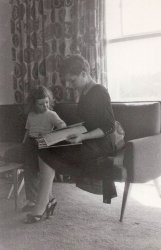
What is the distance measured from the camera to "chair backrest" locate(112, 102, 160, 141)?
8.45 feet

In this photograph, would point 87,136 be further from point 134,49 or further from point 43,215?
point 134,49

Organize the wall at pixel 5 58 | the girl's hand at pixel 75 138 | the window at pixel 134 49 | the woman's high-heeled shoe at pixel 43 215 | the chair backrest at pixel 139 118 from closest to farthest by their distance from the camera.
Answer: the girl's hand at pixel 75 138 → the woman's high-heeled shoe at pixel 43 215 → the chair backrest at pixel 139 118 → the window at pixel 134 49 → the wall at pixel 5 58

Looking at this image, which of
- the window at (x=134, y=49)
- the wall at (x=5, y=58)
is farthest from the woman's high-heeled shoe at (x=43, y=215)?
the wall at (x=5, y=58)

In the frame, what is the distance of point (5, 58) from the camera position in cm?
387

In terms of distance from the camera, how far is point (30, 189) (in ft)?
8.00

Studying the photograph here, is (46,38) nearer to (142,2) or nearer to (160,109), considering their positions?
(142,2)

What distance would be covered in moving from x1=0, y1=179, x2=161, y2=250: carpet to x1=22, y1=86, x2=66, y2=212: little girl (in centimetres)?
20

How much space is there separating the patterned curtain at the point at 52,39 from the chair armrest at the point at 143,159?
1.08m

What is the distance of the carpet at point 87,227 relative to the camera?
73.1 inches

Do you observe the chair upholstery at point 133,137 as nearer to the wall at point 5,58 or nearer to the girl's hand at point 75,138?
the girl's hand at point 75,138

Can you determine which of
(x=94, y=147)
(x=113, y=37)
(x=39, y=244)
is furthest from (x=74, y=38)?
(x=39, y=244)

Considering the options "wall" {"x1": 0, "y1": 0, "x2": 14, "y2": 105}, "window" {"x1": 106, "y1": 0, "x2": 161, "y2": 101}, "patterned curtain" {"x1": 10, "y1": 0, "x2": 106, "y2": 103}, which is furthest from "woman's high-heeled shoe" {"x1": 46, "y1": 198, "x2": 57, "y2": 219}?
"wall" {"x1": 0, "y1": 0, "x2": 14, "y2": 105}

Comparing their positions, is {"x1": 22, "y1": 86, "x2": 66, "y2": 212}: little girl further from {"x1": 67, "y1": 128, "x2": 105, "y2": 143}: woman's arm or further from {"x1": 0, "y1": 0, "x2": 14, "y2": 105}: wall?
{"x1": 0, "y1": 0, "x2": 14, "y2": 105}: wall

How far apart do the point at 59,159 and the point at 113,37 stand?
64.0 inches
